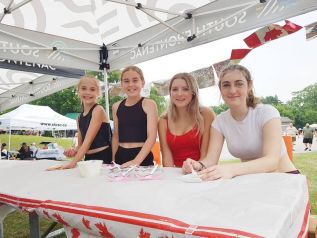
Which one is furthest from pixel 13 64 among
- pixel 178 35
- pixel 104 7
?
pixel 178 35

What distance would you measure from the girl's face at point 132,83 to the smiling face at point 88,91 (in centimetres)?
26

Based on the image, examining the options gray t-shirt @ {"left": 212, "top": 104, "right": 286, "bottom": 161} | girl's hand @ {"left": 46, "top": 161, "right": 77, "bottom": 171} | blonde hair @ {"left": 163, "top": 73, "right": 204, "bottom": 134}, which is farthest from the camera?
blonde hair @ {"left": 163, "top": 73, "right": 204, "bottom": 134}

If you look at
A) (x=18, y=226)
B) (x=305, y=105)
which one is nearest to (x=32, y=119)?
(x=18, y=226)

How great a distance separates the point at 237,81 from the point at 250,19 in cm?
139

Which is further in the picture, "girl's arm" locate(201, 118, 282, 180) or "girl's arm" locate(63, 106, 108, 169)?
"girl's arm" locate(63, 106, 108, 169)

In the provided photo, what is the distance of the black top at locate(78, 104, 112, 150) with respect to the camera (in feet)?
7.64

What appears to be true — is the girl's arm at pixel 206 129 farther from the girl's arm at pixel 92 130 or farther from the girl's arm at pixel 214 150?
the girl's arm at pixel 92 130

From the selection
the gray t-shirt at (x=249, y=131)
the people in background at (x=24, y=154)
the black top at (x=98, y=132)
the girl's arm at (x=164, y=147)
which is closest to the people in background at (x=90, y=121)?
the black top at (x=98, y=132)

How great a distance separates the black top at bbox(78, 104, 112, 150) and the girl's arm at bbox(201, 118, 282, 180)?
133 centimetres

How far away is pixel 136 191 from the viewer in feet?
3.32

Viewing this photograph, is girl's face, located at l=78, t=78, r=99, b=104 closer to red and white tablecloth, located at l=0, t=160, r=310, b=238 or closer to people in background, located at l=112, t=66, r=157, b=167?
people in background, located at l=112, t=66, r=157, b=167

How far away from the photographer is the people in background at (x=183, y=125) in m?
2.05

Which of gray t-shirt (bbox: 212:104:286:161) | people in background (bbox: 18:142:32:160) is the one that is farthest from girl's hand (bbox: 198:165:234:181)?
people in background (bbox: 18:142:32:160)

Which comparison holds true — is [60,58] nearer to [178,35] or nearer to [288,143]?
[178,35]
